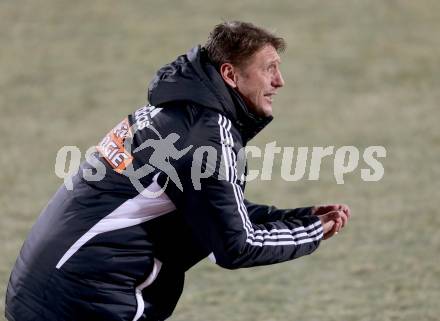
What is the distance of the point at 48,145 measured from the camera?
432 inches

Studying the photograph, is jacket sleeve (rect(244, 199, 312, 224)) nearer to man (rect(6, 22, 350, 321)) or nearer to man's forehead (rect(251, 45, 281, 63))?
man (rect(6, 22, 350, 321))

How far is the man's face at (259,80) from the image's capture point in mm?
4383

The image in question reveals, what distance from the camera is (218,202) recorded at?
4137mm

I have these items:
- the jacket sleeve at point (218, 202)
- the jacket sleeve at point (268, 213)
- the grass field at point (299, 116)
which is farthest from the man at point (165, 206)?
the grass field at point (299, 116)

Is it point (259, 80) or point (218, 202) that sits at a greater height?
point (259, 80)

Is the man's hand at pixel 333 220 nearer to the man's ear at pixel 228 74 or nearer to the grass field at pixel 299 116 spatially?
the man's ear at pixel 228 74

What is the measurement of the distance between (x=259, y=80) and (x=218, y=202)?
595 millimetres

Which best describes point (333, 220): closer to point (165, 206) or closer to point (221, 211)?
point (221, 211)

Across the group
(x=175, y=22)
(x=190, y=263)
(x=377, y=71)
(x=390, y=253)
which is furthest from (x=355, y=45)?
(x=190, y=263)

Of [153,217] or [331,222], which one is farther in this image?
[331,222]

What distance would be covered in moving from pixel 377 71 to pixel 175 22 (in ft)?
9.70

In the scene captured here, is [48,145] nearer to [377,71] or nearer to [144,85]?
[144,85]

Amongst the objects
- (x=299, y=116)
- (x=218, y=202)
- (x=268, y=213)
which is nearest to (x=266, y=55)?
(x=218, y=202)

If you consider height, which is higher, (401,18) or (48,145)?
(401,18)
